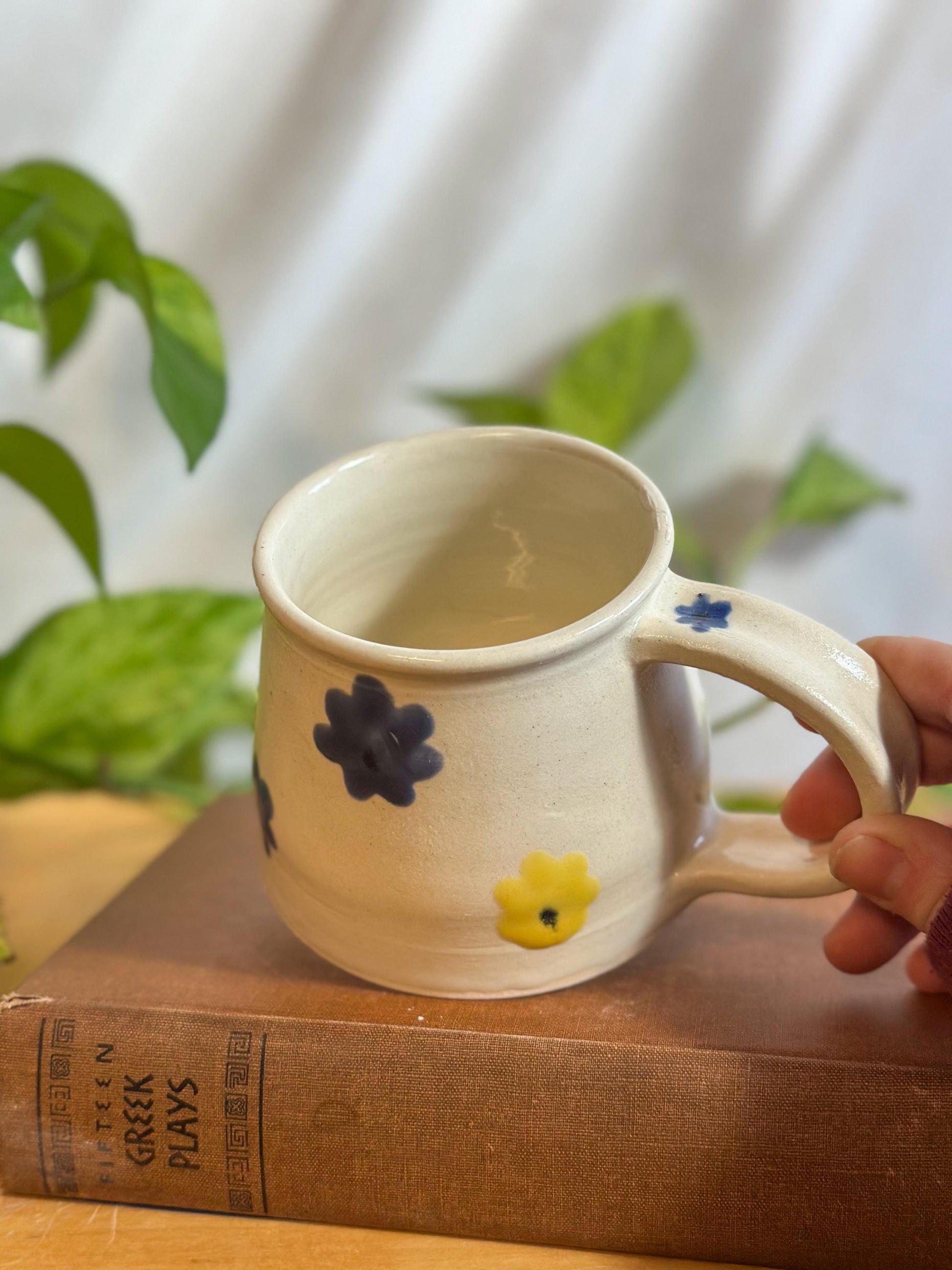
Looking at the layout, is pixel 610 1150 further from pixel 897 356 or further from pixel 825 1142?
pixel 897 356

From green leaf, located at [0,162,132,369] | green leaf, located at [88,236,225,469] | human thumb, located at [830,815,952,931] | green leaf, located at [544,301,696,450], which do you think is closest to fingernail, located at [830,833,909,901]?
human thumb, located at [830,815,952,931]

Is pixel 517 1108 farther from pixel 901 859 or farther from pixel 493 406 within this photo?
pixel 493 406

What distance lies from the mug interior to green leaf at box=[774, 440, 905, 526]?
47 centimetres

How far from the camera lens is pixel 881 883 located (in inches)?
17.9

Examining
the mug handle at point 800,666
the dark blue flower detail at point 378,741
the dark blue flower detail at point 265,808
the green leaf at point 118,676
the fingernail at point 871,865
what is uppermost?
the mug handle at point 800,666

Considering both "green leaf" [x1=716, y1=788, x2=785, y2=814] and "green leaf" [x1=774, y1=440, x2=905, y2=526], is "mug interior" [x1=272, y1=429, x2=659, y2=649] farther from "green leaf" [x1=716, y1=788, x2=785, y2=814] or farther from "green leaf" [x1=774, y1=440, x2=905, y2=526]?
"green leaf" [x1=774, y1=440, x2=905, y2=526]

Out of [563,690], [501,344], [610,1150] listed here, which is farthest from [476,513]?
[501,344]

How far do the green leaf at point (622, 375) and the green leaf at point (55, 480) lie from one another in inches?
16.0

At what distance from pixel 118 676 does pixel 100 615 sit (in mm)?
38

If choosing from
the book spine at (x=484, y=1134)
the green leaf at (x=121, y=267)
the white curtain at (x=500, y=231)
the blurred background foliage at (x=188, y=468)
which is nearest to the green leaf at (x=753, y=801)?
the blurred background foliage at (x=188, y=468)

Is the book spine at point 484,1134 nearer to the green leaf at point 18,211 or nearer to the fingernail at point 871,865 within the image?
the fingernail at point 871,865

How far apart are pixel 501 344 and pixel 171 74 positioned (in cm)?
30

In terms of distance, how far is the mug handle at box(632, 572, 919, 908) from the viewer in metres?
0.43

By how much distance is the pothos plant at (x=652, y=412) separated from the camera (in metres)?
0.93
